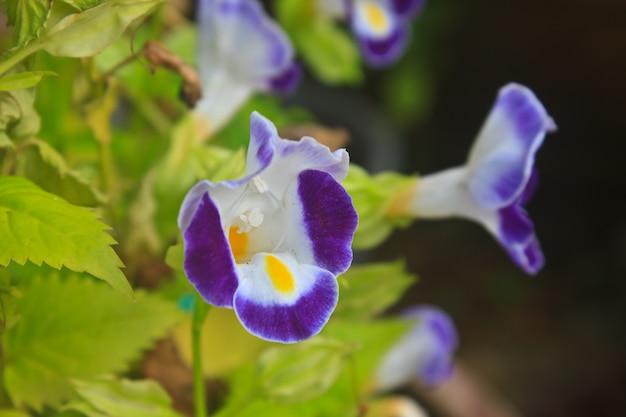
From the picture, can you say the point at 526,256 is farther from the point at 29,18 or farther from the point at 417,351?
the point at 29,18

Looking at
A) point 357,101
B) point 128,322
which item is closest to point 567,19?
point 357,101

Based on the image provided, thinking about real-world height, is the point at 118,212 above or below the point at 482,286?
above

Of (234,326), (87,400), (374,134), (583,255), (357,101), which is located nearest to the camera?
(87,400)

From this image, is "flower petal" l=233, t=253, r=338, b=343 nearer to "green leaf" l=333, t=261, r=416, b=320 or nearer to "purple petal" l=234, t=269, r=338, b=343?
"purple petal" l=234, t=269, r=338, b=343

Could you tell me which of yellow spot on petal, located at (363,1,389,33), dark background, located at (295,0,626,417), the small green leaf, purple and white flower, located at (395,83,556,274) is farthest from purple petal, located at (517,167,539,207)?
dark background, located at (295,0,626,417)

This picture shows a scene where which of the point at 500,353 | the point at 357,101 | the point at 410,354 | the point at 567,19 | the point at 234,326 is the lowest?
the point at 500,353

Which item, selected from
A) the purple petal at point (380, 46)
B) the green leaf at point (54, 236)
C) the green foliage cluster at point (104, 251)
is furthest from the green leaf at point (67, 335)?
the purple petal at point (380, 46)

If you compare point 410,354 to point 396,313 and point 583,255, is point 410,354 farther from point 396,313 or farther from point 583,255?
point 583,255
